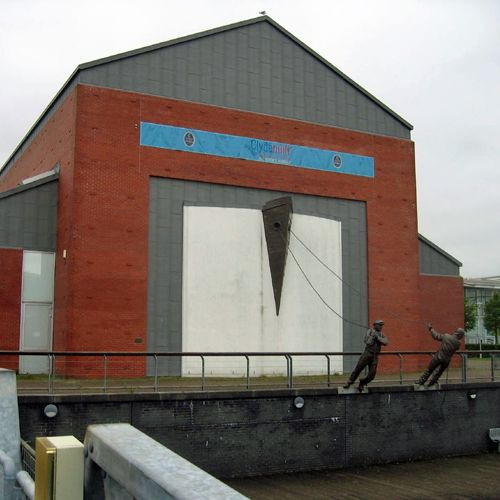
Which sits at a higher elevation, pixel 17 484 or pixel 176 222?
pixel 176 222

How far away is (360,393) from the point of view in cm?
1639

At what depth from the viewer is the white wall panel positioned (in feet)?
75.5

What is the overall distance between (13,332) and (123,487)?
816 inches

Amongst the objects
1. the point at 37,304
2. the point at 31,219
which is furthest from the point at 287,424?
the point at 31,219

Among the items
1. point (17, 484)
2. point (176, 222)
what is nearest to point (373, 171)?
point (176, 222)

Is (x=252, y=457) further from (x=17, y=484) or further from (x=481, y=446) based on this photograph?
(x=17, y=484)

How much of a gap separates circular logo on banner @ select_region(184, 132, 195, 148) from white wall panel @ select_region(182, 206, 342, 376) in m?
2.15

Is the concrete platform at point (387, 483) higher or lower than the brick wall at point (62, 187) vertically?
lower

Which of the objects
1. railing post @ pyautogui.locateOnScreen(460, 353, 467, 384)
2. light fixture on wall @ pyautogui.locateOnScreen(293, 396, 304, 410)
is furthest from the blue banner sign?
light fixture on wall @ pyautogui.locateOnScreen(293, 396, 304, 410)

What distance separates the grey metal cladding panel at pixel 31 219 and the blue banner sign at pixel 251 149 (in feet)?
12.5

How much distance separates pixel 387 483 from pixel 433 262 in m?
17.8

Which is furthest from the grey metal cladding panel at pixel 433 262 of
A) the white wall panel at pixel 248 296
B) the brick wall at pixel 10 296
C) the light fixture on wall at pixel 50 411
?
the light fixture on wall at pixel 50 411

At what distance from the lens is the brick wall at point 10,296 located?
71.3 feet

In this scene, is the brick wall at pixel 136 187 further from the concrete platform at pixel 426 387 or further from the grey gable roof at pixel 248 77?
the concrete platform at pixel 426 387
